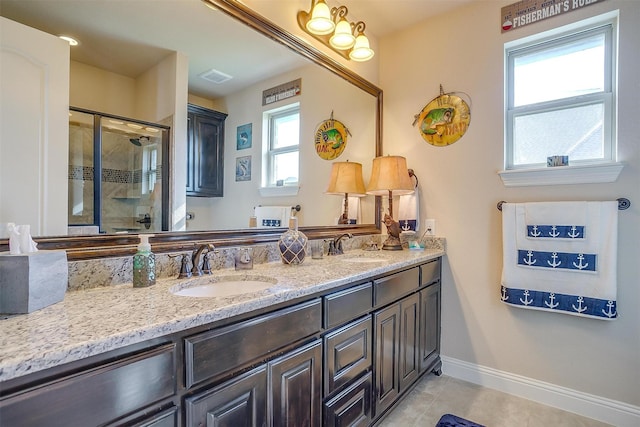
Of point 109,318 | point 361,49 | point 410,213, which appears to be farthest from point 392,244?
point 109,318

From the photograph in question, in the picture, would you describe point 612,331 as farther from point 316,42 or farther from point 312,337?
point 316,42

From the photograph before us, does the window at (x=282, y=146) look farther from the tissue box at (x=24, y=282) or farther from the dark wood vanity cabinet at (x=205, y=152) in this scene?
the tissue box at (x=24, y=282)

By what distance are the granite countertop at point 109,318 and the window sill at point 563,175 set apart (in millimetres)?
1461

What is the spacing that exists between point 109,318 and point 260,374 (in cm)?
45

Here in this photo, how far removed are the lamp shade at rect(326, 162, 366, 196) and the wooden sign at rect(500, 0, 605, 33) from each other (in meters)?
1.34

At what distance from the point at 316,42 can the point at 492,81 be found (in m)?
1.21

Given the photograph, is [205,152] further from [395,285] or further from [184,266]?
[395,285]

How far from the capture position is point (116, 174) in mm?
1154

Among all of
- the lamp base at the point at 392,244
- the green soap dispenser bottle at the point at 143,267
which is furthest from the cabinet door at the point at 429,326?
the green soap dispenser bottle at the point at 143,267

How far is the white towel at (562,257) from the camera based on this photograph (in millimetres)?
1750

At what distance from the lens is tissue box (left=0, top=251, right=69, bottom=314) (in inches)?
30.2

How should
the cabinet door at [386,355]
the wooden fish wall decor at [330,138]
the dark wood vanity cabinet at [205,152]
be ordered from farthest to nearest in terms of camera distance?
the wooden fish wall decor at [330,138] < the cabinet door at [386,355] < the dark wood vanity cabinet at [205,152]

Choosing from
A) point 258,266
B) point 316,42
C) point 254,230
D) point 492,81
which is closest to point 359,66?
point 316,42

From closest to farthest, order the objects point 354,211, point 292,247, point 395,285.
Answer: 1. point 292,247
2. point 395,285
3. point 354,211
